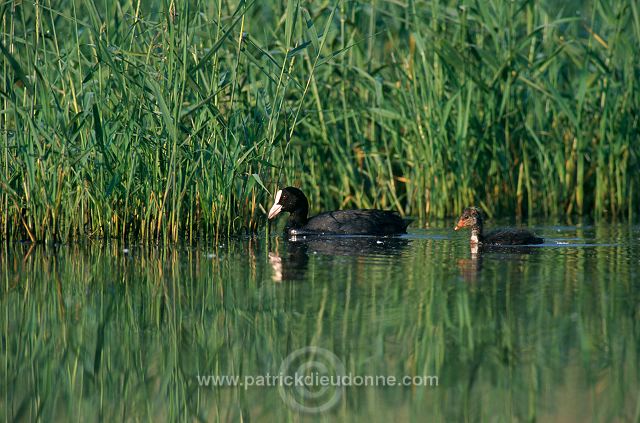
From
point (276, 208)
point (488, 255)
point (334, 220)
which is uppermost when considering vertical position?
point (276, 208)

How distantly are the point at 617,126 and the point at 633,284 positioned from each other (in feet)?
16.4

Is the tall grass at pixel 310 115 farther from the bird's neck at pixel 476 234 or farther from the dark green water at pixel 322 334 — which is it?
the bird's neck at pixel 476 234

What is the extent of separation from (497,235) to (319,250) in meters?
1.48

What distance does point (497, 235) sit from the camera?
948 cm

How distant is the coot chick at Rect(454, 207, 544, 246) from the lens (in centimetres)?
938

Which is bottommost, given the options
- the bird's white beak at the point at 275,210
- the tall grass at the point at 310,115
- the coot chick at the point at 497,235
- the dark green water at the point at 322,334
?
the dark green water at the point at 322,334

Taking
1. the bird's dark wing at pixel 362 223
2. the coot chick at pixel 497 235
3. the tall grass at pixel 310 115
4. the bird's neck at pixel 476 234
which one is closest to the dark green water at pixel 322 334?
the coot chick at pixel 497 235

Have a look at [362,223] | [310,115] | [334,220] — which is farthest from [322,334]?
[310,115]

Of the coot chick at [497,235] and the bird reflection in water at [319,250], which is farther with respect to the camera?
the coot chick at [497,235]

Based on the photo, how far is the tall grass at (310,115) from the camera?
9.15m

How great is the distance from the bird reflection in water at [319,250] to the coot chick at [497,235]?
0.58m

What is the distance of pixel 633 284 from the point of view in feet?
23.7

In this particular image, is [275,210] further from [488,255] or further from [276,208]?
[488,255]

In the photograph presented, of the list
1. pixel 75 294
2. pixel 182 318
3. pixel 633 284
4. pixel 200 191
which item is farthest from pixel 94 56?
pixel 633 284
